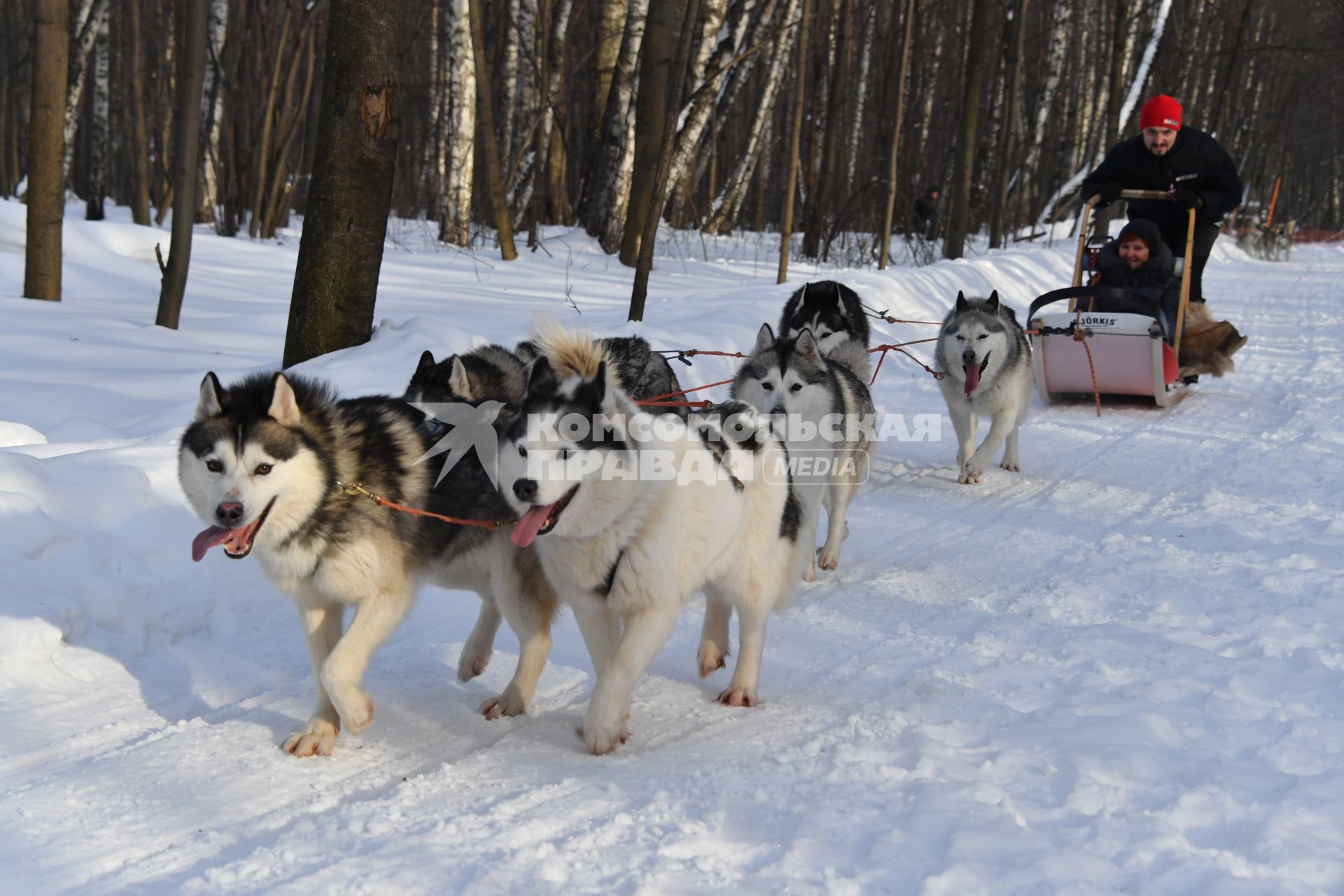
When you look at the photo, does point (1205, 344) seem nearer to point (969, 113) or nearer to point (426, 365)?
point (426, 365)

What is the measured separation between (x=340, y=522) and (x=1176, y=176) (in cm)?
726

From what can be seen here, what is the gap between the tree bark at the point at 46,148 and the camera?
7824mm

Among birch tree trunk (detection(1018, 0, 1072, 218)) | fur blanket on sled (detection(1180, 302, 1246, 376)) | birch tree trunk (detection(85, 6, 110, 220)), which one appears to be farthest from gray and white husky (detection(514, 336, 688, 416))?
birch tree trunk (detection(1018, 0, 1072, 218))

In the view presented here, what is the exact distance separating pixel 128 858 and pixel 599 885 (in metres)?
1.03

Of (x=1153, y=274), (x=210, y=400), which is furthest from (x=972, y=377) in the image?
(x=210, y=400)

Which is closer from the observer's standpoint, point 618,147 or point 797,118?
point 797,118

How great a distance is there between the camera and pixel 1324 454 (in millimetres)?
6367

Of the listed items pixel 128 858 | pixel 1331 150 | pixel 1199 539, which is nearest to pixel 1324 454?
pixel 1199 539

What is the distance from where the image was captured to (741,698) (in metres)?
3.28

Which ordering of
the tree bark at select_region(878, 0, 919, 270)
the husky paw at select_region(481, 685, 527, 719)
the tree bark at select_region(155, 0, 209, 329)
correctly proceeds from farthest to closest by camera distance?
the tree bark at select_region(878, 0, 919, 270), the tree bark at select_region(155, 0, 209, 329), the husky paw at select_region(481, 685, 527, 719)

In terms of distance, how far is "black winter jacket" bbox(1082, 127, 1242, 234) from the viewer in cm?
777

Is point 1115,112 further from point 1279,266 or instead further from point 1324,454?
point 1324,454

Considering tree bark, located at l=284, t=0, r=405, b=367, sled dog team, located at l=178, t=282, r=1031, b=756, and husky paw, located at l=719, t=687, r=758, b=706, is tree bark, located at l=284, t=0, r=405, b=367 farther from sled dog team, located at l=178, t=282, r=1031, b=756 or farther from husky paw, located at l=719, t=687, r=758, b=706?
husky paw, located at l=719, t=687, r=758, b=706

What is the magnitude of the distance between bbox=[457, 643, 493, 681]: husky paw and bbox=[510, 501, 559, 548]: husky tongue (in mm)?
958
